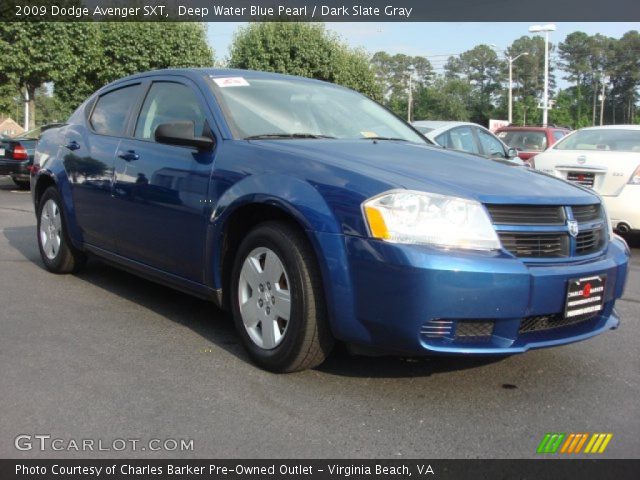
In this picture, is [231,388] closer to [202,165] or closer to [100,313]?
[202,165]

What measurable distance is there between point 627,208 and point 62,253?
19.3 feet

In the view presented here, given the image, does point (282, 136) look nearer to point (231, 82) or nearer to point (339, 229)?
point (231, 82)

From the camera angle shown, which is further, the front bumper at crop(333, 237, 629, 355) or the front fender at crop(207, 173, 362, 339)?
the front fender at crop(207, 173, 362, 339)

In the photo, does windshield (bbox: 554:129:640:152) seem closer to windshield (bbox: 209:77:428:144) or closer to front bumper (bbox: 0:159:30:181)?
windshield (bbox: 209:77:428:144)

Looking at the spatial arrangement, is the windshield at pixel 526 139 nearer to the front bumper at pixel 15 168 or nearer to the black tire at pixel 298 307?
the front bumper at pixel 15 168

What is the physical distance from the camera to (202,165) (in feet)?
12.8

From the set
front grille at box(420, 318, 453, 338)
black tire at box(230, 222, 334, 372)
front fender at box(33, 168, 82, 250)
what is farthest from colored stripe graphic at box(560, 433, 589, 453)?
front fender at box(33, 168, 82, 250)

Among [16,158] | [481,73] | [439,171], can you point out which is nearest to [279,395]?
[439,171]

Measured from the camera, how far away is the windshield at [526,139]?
15133 mm

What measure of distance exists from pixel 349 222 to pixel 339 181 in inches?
8.9

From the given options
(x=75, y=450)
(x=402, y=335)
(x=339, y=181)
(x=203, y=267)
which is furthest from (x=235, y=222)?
(x=75, y=450)

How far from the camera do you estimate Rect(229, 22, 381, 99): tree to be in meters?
30.8
